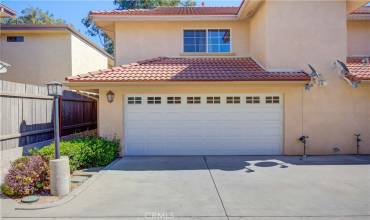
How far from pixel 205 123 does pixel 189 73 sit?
206cm

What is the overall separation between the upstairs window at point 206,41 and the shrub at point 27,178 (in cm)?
914

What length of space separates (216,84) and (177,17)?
14.6 ft

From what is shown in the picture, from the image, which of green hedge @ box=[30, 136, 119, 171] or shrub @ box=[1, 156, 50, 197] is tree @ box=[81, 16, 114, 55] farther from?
shrub @ box=[1, 156, 50, 197]

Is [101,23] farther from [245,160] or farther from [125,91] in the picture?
[245,160]

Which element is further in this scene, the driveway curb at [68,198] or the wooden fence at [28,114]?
the wooden fence at [28,114]

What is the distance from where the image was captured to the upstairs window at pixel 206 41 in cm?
1482

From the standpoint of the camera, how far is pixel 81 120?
15180 millimetres

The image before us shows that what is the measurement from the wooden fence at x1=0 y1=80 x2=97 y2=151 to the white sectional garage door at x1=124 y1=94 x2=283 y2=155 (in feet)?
9.49

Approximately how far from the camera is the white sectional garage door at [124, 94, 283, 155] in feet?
39.7

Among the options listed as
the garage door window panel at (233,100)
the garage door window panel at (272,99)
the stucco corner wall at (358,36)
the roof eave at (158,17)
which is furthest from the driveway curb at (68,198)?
the stucco corner wall at (358,36)

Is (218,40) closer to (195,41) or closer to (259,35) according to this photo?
(195,41)

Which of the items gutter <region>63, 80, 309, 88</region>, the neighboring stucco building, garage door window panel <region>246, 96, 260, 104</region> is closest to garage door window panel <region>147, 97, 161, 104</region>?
gutter <region>63, 80, 309, 88</region>

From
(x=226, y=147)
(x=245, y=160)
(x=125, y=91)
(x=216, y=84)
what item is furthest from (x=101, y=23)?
(x=245, y=160)

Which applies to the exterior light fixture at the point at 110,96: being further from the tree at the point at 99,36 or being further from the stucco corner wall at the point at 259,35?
the tree at the point at 99,36
